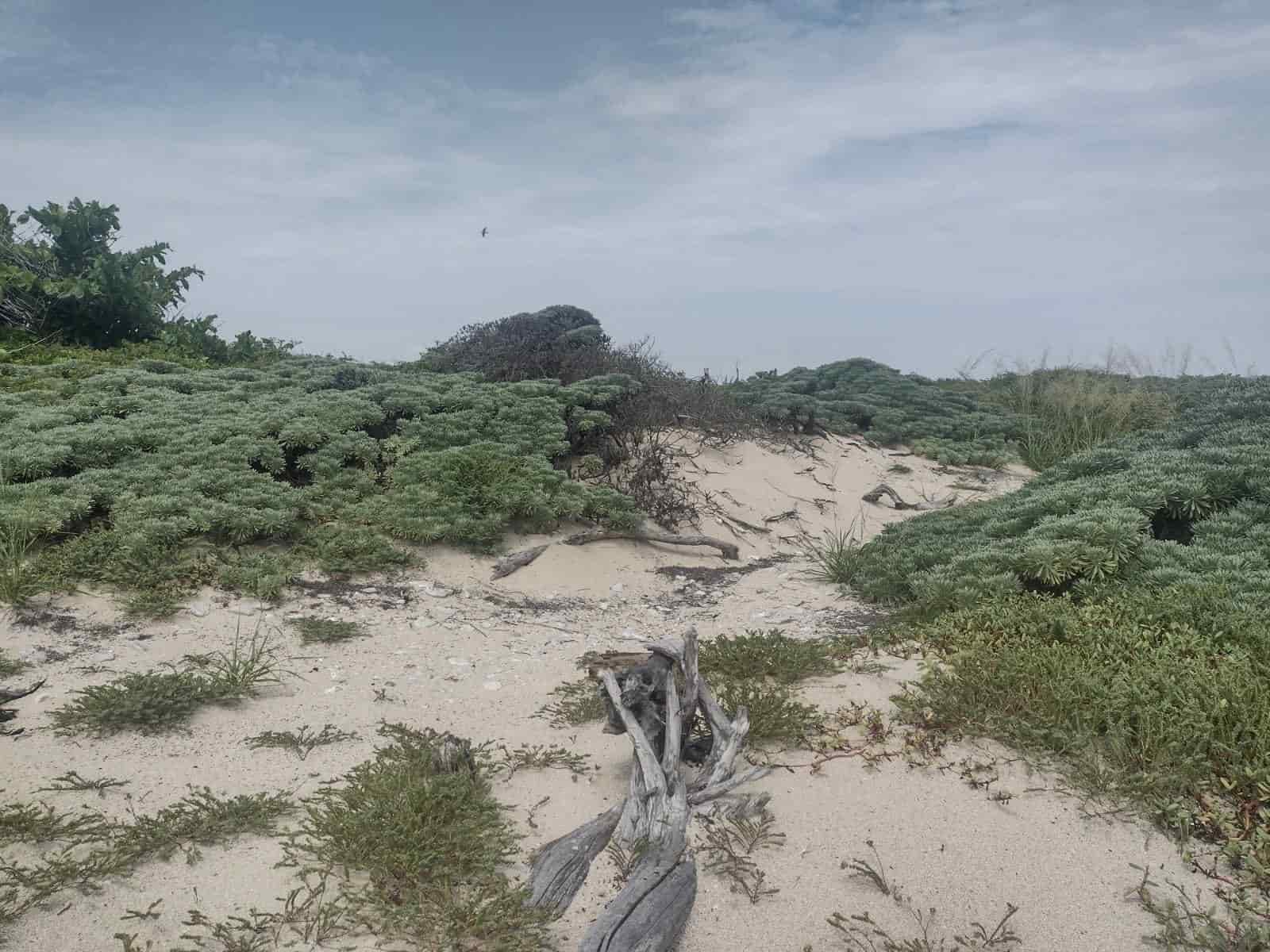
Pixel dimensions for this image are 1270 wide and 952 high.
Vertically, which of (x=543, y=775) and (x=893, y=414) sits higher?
(x=893, y=414)

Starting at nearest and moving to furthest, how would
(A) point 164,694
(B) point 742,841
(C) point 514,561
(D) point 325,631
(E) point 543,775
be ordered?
(B) point 742,841, (E) point 543,775, (A) point 164,694, (D) point 325,631, (C) point 514,561

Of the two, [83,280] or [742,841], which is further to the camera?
[83,280]

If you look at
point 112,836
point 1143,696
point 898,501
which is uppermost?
point 1143,696

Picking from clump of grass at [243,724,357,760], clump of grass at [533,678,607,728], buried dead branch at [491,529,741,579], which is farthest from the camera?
buried dead branch at [491,529,741,579]

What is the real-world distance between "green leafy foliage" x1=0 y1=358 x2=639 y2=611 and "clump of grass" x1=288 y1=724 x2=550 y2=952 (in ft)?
11.1

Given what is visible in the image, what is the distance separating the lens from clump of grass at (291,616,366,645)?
641cm

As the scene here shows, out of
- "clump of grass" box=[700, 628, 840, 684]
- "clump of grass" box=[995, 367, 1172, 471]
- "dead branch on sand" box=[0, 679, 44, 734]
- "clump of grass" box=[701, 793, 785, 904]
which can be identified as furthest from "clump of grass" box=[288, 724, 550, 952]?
"clump of grass" box=[995, 367, 1172, 471]

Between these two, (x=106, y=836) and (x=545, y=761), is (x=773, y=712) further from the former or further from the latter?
(x=106, y=836)

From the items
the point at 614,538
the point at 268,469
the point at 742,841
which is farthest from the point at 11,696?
the point at 614,538

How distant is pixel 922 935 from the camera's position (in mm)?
3342

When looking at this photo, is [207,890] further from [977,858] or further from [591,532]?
[591,532]

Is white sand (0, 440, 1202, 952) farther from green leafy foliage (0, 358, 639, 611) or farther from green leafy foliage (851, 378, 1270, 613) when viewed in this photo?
green leafy foliage (851, 378, 1270, 613)

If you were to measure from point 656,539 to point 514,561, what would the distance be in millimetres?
1615

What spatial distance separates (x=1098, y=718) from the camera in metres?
4.26
